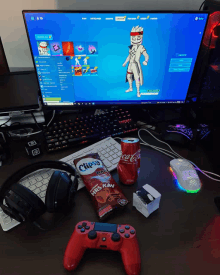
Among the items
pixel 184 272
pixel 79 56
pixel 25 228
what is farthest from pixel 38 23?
pixel 184 272

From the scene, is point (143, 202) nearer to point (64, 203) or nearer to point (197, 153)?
point (64, 203)

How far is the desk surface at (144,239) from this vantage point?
44 cm

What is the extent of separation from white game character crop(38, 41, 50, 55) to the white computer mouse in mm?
556

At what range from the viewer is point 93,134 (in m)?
0.78

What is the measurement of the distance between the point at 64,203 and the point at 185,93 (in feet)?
1.95

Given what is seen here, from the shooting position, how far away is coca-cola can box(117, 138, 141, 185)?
576mm

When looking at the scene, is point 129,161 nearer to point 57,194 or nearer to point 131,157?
point 131,157

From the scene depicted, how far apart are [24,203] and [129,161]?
291mm

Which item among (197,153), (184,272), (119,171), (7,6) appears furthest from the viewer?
(7,6)

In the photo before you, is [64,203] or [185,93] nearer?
[64,203]

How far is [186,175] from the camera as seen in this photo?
619 mm

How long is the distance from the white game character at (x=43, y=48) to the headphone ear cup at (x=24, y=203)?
1.47 ft

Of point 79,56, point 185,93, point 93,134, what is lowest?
point 93,134

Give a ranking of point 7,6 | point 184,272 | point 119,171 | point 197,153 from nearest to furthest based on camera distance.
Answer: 1. point 184,272
2. point 119,171
3. point 197,153
4. point 7,6
